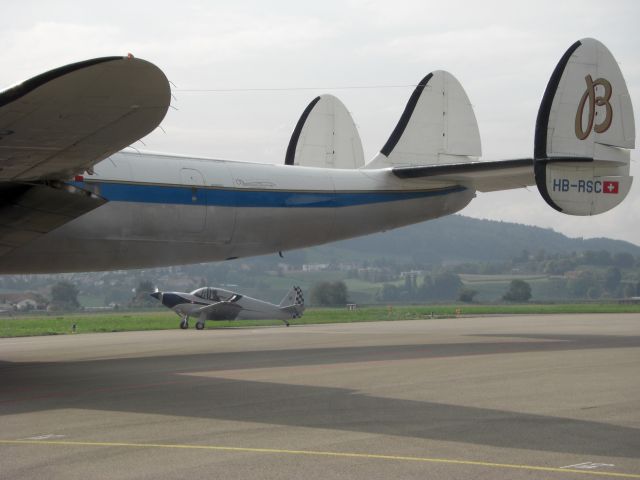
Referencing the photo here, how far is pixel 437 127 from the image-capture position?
2819 cm

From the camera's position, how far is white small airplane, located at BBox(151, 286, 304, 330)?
142 feet

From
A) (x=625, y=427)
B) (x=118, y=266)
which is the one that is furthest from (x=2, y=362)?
(x=625, y=427)

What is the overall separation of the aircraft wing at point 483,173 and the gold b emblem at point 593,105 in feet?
5.64

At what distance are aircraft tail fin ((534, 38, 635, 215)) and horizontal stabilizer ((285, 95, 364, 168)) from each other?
7.54 m

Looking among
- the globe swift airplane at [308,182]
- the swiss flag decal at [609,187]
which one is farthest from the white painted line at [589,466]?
the swiss flag decal at [609,187]

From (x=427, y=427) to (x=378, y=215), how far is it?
48.7 ft

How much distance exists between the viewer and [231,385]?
1617 centimetres

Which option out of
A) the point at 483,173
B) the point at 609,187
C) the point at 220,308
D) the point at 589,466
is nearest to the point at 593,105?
the point at 609,187

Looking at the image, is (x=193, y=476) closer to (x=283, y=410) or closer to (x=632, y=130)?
(x=283, y=410)

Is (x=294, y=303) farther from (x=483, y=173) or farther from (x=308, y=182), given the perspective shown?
(x=483, y=173)

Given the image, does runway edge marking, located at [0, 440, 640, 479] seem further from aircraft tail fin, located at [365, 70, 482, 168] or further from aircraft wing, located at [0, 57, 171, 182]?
aircraft tail fin, located at [365, 70, 482, 168]

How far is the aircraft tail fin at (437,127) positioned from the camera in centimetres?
2780

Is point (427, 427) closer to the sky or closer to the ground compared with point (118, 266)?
closer to the ground

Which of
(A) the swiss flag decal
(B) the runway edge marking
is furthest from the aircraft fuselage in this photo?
(B) the runway edge marking
